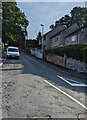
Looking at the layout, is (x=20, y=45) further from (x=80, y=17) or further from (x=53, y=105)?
(x=53, y=105)

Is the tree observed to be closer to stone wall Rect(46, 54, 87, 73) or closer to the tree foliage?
stone wall Rect(46, 54, 87, 73)

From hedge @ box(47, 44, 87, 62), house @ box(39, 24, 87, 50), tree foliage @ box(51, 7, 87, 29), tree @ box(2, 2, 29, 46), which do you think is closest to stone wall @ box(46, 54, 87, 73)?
hedge @ box(47, 44, 87, 62)

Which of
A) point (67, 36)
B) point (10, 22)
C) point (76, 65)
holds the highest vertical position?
point (10, 22)

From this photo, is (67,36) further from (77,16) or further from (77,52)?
(77,52)

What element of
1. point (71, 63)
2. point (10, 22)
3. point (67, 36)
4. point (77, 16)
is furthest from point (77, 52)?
point (77, 16)

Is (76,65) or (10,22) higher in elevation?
(10,22)

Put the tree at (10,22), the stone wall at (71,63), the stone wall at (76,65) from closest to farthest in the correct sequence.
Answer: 1. the stone wall at (76,65)
2. the stone wall at (71,63)
3. the tree at (10,22)

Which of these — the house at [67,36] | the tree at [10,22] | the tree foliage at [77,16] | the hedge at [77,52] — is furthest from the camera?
the tree foliage at [77,16]

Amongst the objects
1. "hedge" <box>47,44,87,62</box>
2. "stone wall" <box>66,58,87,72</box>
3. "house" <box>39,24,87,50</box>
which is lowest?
"stone wall" <box>66,58,87,72</box>


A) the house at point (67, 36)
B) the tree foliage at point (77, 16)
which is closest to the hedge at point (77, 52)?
the house at point (67, 36)

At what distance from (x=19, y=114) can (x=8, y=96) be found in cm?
256

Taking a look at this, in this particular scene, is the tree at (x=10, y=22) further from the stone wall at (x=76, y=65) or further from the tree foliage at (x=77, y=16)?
the tree foliage at (x=77, y=16)

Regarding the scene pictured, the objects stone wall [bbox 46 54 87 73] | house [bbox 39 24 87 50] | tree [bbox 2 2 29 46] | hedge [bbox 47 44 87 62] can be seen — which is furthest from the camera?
tree [bbox 2 2 29 46]

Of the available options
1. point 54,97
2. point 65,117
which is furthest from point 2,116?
point 54,97
